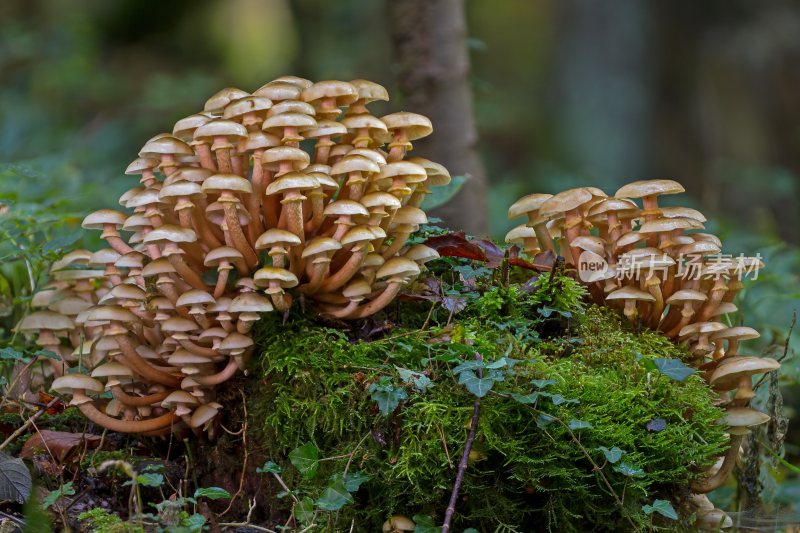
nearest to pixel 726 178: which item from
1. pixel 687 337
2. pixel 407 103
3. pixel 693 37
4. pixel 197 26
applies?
pixel 693 37

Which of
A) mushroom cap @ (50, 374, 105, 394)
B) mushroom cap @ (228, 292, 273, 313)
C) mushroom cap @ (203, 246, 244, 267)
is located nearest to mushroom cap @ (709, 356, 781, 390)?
mushroom cap @ (228, 292, 273, 313)

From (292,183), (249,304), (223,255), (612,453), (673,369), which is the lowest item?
(612,453)

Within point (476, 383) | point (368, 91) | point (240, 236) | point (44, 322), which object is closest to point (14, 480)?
point (44, 322)

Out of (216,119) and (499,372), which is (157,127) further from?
(499,372)

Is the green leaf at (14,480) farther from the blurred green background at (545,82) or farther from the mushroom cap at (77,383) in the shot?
the blurred green background at (545,82)

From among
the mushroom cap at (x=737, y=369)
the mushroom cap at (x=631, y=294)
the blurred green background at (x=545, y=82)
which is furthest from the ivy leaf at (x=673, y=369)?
the blurred green background at (x=545, y=82)

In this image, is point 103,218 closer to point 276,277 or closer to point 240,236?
point 240,236
